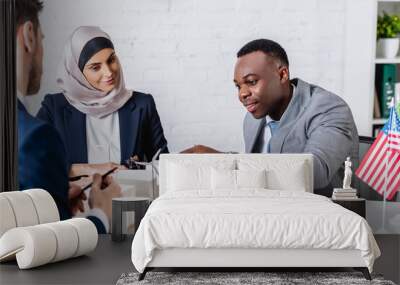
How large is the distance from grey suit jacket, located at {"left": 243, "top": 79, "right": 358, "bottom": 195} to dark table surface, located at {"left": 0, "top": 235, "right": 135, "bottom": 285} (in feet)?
6.56

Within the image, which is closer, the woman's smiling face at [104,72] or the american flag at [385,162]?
the american flag at [385,162]

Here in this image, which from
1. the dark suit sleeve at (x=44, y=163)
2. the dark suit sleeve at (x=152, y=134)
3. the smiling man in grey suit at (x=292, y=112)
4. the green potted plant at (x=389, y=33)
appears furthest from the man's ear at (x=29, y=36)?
the green potted plant at (x=389, y=33)

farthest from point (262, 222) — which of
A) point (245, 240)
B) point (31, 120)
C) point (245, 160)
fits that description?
point (31, 120)

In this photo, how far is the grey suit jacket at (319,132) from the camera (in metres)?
7.07

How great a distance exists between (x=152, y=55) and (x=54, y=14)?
3.58ft

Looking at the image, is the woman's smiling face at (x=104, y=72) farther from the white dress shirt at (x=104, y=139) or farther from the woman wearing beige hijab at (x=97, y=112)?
the white dress shirt at (x=104, y=139)

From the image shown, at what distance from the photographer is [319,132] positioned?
706cm

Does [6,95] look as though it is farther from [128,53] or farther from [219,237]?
[219,237]

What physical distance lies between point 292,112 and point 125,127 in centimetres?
171

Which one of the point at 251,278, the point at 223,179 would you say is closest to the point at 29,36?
the point at 223,179

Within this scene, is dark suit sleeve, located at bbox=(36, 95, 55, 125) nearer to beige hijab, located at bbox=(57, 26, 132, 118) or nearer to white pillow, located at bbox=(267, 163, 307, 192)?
beige hijab, located at bbox=(57, 26, 132, 118)

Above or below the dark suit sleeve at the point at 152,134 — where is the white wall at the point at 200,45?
above

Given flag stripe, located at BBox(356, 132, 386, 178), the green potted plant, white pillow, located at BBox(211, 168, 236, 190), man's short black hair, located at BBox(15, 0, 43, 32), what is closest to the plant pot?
the green potted plant

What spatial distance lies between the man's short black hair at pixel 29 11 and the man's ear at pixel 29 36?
0.04 metres
